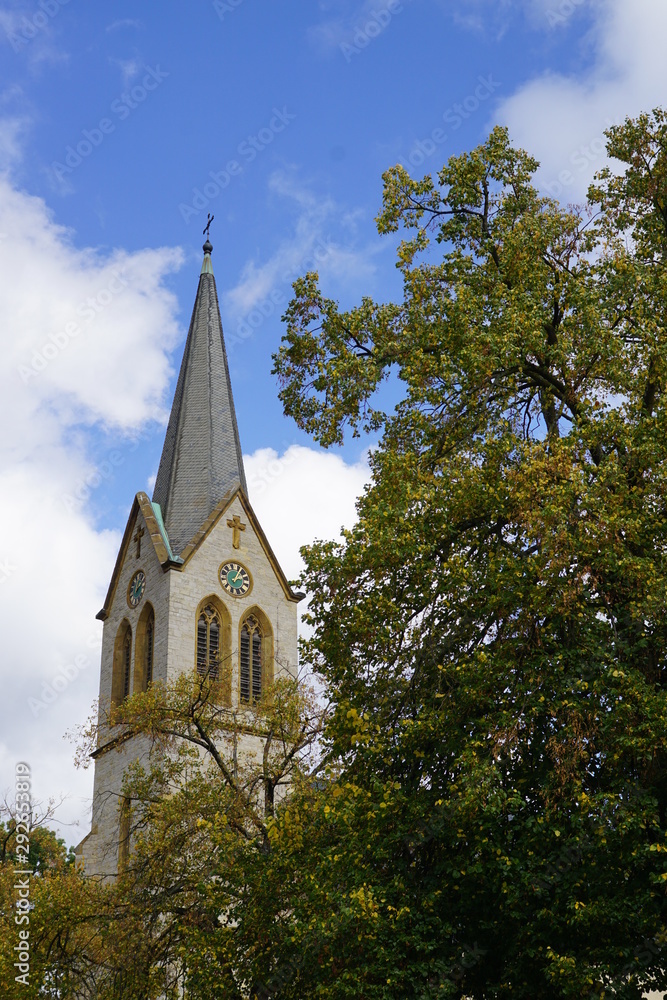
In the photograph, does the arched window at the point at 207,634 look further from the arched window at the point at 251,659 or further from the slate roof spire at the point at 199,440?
the slate roof spire at the point at 199,440

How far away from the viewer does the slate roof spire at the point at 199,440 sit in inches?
1382

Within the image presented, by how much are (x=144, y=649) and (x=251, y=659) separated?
3.03 m

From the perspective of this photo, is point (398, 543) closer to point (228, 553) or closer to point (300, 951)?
point (300, 951)

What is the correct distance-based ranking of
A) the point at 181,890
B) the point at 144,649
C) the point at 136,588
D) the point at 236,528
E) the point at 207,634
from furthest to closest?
the point at 236,528, the point at 136,588, the point at 144,649, the point at 207,634, the point at 181,890

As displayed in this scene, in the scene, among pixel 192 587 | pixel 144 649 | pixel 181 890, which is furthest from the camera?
pixel 144 649

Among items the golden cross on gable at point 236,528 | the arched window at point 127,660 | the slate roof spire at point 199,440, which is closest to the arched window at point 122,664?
the arched window at point 127,660

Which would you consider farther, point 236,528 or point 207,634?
point 236,528

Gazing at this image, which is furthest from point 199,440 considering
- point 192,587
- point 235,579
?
point 192,587

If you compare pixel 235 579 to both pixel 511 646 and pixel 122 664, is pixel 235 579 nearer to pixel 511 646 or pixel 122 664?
pixel 122 664

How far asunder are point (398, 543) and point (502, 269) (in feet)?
14.4

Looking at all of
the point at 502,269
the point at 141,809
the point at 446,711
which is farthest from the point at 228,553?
the point at 446,711

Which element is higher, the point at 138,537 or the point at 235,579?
the point at 138,537

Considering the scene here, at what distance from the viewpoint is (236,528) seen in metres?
34.8

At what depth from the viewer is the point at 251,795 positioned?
56.6 feet
